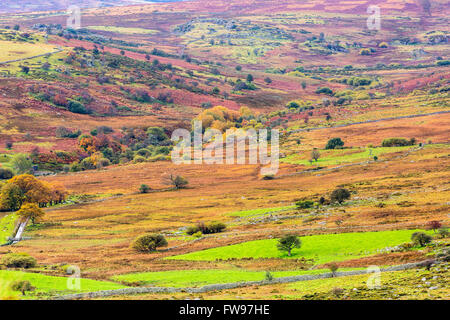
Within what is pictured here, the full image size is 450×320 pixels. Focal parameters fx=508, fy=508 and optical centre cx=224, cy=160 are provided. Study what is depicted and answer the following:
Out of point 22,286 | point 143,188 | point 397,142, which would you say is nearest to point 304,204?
point 143,188

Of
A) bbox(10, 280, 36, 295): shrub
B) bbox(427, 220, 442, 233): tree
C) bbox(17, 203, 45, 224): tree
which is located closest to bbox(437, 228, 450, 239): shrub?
bbox(427, 220, 442, 233): tree

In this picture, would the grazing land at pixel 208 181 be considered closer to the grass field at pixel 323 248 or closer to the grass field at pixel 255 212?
the grass field at pixel 323 248

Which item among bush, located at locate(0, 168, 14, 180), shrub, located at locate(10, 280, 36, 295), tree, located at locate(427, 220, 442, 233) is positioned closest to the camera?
shrub, located at locate(10, 280, 36, 295)

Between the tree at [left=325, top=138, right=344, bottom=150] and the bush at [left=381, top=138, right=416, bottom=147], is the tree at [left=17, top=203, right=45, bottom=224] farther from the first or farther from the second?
the bush at [left=381, top=138, right=416, bottom=147]

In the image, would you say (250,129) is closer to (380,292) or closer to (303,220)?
(303,220)

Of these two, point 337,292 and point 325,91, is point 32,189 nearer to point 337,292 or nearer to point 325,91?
point 337,292

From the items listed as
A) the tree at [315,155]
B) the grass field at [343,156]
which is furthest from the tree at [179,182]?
the tree at [315,155]
